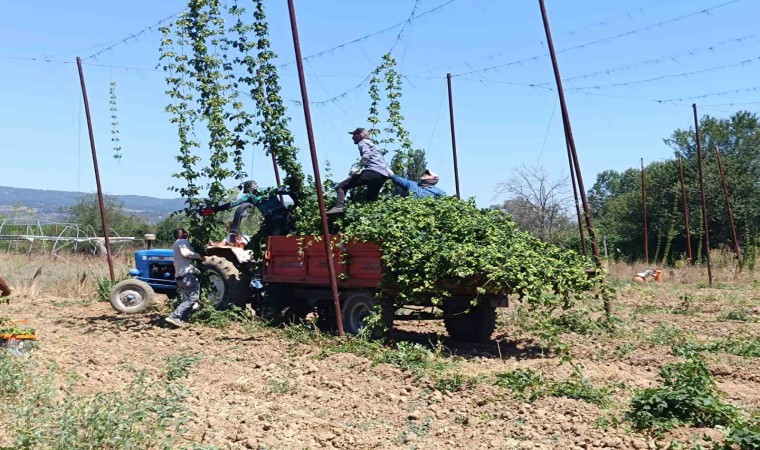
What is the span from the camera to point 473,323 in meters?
11.3

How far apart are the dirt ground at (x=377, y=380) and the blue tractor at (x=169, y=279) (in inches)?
16.3

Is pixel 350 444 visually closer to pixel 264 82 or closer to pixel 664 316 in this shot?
pixel 264 82

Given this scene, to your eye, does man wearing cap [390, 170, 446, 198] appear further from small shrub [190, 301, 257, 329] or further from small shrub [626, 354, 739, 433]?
small shrub [626, 354, 739, 433]

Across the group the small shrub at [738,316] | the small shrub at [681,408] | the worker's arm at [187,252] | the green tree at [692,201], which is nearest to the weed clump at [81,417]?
the small shrub at [681,408]

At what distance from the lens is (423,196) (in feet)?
38.3

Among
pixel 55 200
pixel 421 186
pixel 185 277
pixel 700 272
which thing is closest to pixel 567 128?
pixel 421 186

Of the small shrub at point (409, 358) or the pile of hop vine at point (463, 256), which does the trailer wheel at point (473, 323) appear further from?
the small shrub at point (409, 358)

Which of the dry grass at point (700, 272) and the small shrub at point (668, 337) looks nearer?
the small shrub at point (668, 337)

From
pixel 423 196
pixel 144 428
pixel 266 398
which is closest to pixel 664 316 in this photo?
pixel 423 196

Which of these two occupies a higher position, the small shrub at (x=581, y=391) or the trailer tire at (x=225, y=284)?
the trailer tire at (x=225, y=284)

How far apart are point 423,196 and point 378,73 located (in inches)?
160

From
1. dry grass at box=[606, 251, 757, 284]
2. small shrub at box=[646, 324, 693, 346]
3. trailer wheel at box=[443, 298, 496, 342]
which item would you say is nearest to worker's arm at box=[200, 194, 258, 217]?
trailer wheel at box=[443, 298, 496, 342]

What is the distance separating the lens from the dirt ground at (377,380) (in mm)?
6355

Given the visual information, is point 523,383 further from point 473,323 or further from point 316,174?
point 316,174
